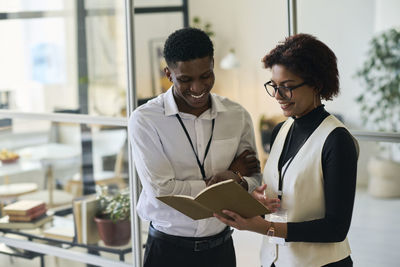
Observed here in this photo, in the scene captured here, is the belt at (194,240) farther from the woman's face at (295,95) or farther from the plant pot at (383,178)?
the plant pot at (383,178)

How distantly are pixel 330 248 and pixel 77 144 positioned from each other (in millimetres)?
2012

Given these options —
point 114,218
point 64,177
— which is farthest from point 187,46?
point 64,177

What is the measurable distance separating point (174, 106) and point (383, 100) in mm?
863

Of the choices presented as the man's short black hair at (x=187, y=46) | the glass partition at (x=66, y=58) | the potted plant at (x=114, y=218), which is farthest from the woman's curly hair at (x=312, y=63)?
the potted plant at (x=114, y=218)

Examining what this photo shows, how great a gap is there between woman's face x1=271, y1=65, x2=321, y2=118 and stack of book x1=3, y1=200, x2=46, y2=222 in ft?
7.45

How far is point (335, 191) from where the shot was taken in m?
1.63

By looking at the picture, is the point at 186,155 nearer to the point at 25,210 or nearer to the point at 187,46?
the point at 187,46

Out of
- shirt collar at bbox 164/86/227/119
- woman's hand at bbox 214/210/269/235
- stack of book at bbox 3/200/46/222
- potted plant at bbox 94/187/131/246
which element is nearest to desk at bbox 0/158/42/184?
stack of book at bbox 3/200/46/222

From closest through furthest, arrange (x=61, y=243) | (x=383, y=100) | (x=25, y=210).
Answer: (x=383, y=100)
(x=61, y=243)
(x=25, y=210)

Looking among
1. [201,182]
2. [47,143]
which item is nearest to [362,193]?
[201,182]

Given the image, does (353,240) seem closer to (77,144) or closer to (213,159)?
(213,159)

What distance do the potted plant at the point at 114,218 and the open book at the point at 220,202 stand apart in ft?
4.53

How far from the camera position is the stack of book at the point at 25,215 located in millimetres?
3547

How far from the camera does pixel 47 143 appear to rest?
3488 mm
